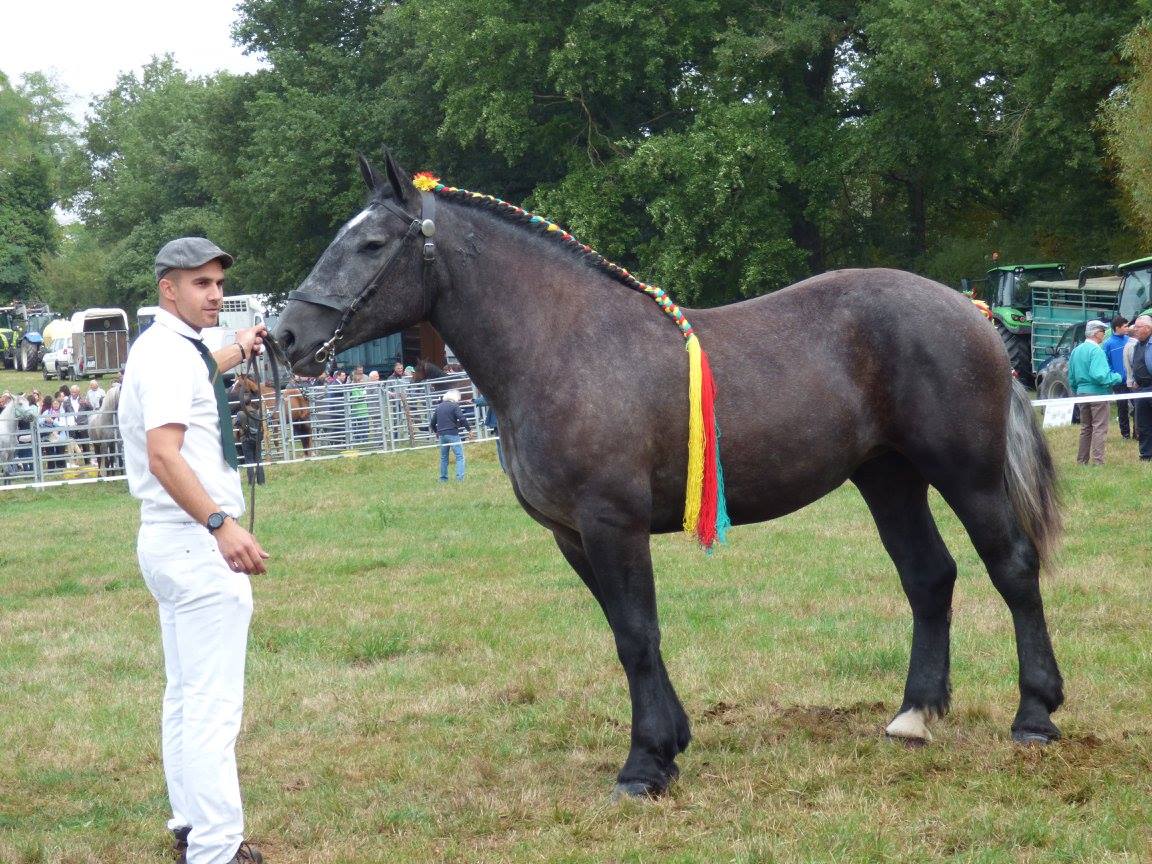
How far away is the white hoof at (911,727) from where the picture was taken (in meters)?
5.46

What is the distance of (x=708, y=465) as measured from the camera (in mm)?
5125

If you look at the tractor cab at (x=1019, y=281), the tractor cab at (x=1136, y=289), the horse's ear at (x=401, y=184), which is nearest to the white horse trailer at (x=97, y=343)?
the tractor cab at (x=1019, y=281)

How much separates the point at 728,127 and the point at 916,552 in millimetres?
24852

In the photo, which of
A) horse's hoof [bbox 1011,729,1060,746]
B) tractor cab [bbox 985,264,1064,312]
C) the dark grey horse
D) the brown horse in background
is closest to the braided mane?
the dark grey horse

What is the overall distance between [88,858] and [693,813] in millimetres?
2238

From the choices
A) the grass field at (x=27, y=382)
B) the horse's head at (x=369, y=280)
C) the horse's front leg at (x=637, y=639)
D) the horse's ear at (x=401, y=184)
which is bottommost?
the horse's front leg at (x=637, y=639)

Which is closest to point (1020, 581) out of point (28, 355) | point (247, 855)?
point (247, 855)

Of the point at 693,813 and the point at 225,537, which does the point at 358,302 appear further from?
the point at 693,813

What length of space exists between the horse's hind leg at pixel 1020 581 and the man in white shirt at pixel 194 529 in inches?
122

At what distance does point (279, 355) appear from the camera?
4.86m

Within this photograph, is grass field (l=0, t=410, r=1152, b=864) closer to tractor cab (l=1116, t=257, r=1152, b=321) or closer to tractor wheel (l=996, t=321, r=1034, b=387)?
tractor cab (l=1116, t=257, r=1152, b=321)

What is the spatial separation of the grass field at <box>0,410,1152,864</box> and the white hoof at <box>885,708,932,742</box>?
0.10 meters

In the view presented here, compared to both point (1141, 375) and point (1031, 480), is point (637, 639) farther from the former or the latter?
point (1141, 375)

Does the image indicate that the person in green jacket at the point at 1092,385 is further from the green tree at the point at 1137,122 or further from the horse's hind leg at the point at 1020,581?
the horse's hind leg at the point at 1020,581
